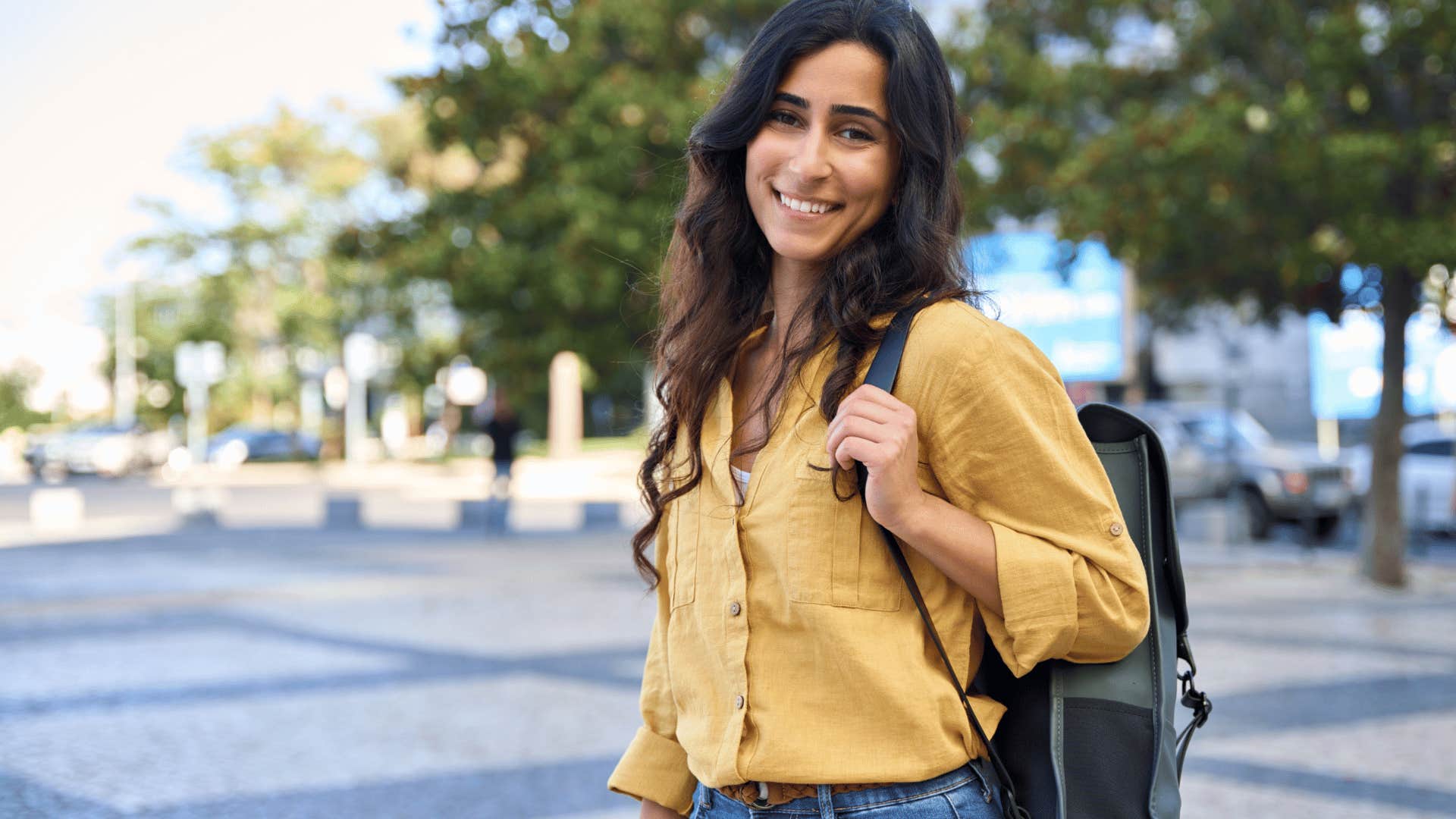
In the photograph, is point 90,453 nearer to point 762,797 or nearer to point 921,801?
point 762,797

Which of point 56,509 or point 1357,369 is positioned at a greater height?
point 1357,369

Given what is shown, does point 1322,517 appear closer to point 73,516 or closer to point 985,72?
point 985,72

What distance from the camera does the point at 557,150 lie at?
17.0 meters

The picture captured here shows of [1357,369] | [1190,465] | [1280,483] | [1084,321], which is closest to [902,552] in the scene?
[1357,369]

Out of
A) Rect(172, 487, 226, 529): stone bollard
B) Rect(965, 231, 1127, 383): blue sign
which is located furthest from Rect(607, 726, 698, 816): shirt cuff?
Rect(172, 487, 226, 529): stone bollard

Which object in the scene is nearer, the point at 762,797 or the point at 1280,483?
the point at 762,797

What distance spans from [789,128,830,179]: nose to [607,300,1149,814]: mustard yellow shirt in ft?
0.71

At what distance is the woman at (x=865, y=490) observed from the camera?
1.54 m

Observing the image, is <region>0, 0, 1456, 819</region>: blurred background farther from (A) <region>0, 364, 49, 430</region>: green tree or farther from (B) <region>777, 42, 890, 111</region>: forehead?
(A) <region>0, 364, 49, 430</region>: green tree

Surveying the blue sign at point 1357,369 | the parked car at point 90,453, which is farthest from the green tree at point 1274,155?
the parked car at point 90,453

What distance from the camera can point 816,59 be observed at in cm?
174

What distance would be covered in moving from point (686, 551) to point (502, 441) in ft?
55.0

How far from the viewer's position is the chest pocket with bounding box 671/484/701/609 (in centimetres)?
179

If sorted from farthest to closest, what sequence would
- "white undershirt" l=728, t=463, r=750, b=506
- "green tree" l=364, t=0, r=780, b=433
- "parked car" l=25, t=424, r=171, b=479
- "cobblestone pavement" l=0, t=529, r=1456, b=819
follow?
"parked car" l=25, t=424, r=171, b=479 < "green tree" l=364, t=0, r=780, b=433 < "cobblestone pavement" l=0, t=529, r=1456, b=819 < "white undershirt" l=728, t=463, r=750, b=506
